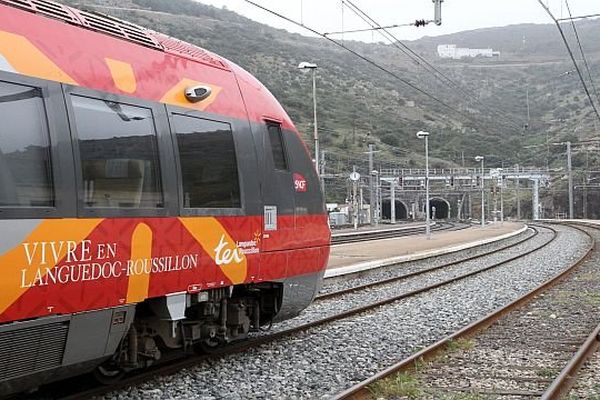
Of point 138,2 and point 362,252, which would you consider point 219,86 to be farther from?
point 138,2

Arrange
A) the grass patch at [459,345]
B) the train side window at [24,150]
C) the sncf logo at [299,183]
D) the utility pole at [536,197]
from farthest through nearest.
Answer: the utility pole at [536,197], the grass patch at [459,345], the sncf logo at [299,183], the train side window at [24,150]

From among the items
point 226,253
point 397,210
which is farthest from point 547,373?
point 397,210

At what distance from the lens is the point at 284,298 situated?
8.87m

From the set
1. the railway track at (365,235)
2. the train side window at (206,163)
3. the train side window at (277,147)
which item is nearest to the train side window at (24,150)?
the train side window at (206,163)

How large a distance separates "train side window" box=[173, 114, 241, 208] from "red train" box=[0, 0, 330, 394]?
0.02m

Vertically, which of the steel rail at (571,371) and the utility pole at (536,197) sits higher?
the utility pole at (536,197)

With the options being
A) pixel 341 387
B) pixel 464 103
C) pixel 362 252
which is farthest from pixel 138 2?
pixel 341 387

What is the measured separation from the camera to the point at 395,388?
721 cm

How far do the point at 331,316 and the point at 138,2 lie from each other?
126m

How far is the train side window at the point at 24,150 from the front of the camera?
5145mm

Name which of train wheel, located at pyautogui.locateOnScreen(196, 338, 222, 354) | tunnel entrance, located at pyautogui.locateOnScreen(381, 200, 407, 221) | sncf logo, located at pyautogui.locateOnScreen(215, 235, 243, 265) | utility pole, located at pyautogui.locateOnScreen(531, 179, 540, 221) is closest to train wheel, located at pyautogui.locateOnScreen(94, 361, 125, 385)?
sncf logo, located at pyautogui.locateOnScreen(215, 235, 243, 265)

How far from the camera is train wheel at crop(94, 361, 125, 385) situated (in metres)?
7.03

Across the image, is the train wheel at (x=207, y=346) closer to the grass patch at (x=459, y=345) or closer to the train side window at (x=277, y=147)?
the train side window at (x=277, y=147)

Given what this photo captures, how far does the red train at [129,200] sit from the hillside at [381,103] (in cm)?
6704
